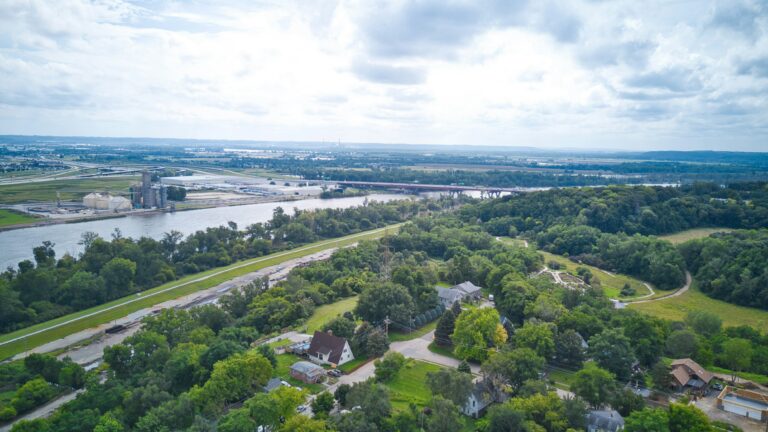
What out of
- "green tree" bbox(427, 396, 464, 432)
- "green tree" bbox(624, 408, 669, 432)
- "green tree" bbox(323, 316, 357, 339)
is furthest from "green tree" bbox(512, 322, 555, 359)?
"green tree" bbox(323, 316, 357, 339)

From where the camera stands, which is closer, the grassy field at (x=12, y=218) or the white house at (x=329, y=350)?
the white house at (x=329, y=350)

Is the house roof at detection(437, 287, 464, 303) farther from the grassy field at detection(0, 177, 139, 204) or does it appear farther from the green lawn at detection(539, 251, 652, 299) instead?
the grassy field at detection(0, 177, 139, 204)

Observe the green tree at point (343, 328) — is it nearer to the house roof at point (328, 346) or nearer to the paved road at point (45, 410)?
the house roof at point (328, 346)

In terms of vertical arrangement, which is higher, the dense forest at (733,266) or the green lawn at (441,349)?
the dense forest at (733,266)

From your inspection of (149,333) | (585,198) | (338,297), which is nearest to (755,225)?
(585,198)

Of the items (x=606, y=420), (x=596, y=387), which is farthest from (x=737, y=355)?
(x=606, y=420)

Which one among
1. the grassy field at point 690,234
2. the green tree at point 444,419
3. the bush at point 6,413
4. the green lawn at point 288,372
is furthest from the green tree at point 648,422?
the grassy field at point 690,234

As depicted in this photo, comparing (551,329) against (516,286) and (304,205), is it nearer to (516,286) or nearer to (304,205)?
(516,286)
